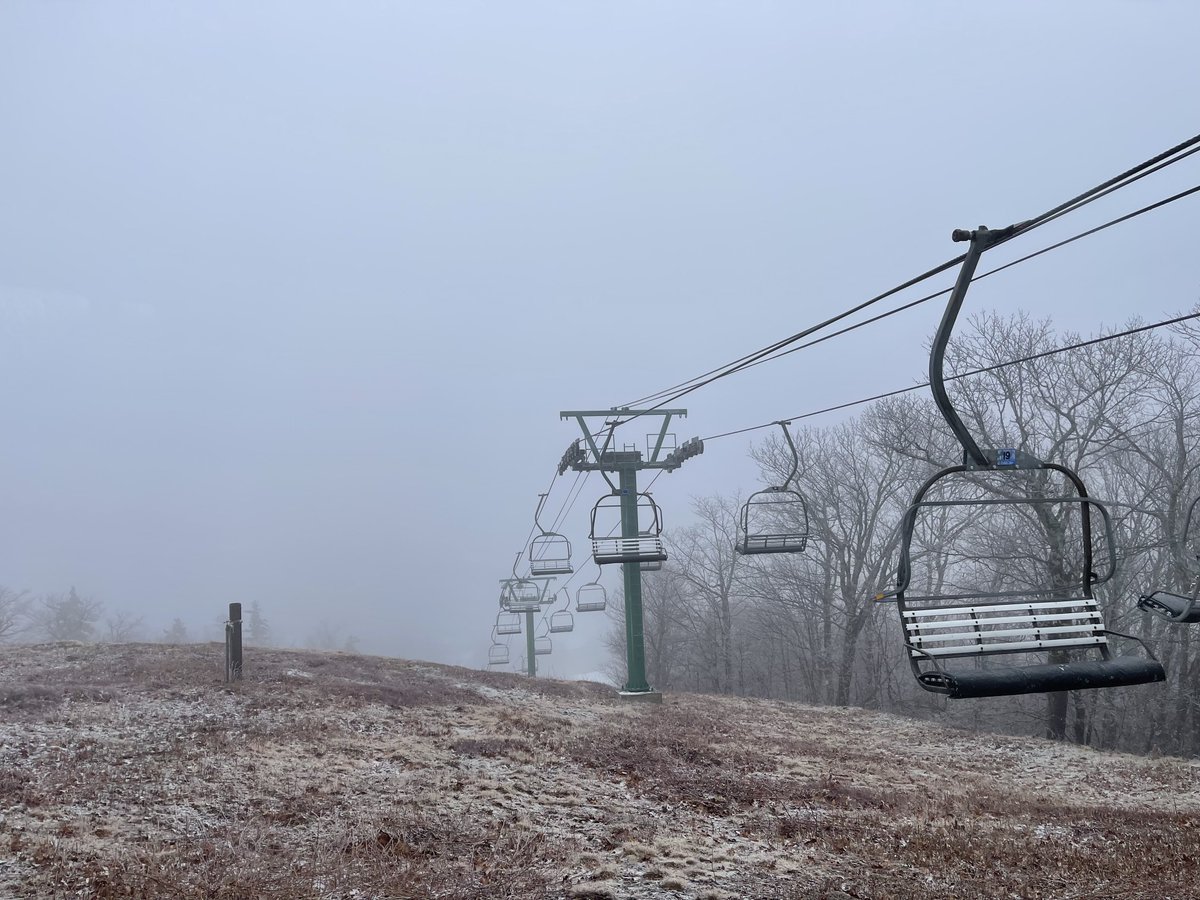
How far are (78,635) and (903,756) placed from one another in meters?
69.7

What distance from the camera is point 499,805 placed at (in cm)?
1071

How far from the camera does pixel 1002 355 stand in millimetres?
27219

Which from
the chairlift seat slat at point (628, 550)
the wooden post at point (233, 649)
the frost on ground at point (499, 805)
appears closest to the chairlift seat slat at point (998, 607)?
the frost on ground at point (499, 805)

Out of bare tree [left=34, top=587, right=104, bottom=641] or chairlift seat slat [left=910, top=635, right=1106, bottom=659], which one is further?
bare tree [left=34, top=587, right=104, bottom=641]

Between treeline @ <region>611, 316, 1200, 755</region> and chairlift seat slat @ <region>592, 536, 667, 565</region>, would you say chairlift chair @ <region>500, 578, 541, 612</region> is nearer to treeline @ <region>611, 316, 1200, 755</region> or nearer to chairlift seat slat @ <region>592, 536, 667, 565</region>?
treeline @ <region>611, 316, 1200, 755</region>

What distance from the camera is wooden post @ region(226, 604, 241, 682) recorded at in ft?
57.2

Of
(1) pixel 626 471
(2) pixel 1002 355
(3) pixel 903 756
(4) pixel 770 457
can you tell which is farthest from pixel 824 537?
(3) pixel 903 756

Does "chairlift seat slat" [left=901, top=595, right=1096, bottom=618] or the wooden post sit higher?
"chairlift seat slat" [left=901, top=595, right=1096, bottom=618]

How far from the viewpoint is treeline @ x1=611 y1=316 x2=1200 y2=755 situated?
2408 cm

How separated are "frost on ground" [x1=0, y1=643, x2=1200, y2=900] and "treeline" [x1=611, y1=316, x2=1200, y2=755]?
16.0 feet

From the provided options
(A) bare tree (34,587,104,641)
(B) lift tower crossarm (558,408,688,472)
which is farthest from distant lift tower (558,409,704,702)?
(A) bare tree (34,587,104,641)

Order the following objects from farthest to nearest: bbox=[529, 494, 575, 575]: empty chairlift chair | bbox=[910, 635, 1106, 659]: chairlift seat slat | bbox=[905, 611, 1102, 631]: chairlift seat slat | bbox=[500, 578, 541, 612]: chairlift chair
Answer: bbox=[500, 578, 541, 612]: chairlift chair → bbox=[529, 494, 575, 575]: empty chairlift chair → bbox=[905, 611, 1102, 631]: chairlift seat slat → bbox=[910, 635, 1106, 659]: chairlift seat slat

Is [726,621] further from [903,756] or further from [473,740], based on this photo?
[473,740]

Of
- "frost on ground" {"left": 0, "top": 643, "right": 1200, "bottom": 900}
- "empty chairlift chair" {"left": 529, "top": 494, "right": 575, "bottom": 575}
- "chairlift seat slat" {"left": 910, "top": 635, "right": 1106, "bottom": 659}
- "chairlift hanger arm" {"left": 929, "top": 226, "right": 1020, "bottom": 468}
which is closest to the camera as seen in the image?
"chairlift hanger arm" {"left": 929, "top": 226, "right": 1020, "bottom": 468}
